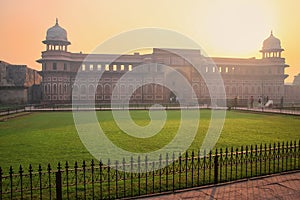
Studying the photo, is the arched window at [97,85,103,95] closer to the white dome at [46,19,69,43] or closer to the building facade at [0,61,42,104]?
the white dome at [46,19,69,43]

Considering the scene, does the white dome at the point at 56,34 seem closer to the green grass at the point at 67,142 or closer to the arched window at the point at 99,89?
the arched window at the point at 99,89

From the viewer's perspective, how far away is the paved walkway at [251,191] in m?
6.08

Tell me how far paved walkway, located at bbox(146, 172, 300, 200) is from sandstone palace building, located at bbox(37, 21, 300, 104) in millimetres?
41045

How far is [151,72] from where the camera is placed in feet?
160

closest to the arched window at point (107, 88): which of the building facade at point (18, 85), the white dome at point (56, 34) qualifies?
the white dome at point (56, 34)

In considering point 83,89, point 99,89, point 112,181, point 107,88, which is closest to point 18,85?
point 83,89

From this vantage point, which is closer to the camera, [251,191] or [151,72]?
[251,191]

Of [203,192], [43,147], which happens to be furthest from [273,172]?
[43,147]

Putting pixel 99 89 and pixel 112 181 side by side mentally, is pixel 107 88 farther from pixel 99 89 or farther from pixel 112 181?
pixel 112 181

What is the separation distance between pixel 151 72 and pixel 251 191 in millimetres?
43036

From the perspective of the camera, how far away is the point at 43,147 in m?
11.3

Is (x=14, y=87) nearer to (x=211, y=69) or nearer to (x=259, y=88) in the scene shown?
(x=211, y=69)

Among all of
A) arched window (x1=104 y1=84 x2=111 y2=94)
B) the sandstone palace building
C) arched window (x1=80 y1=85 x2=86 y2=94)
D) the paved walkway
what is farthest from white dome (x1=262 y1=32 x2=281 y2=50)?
the paved walkway

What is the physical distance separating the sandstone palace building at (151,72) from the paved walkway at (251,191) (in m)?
41.0
